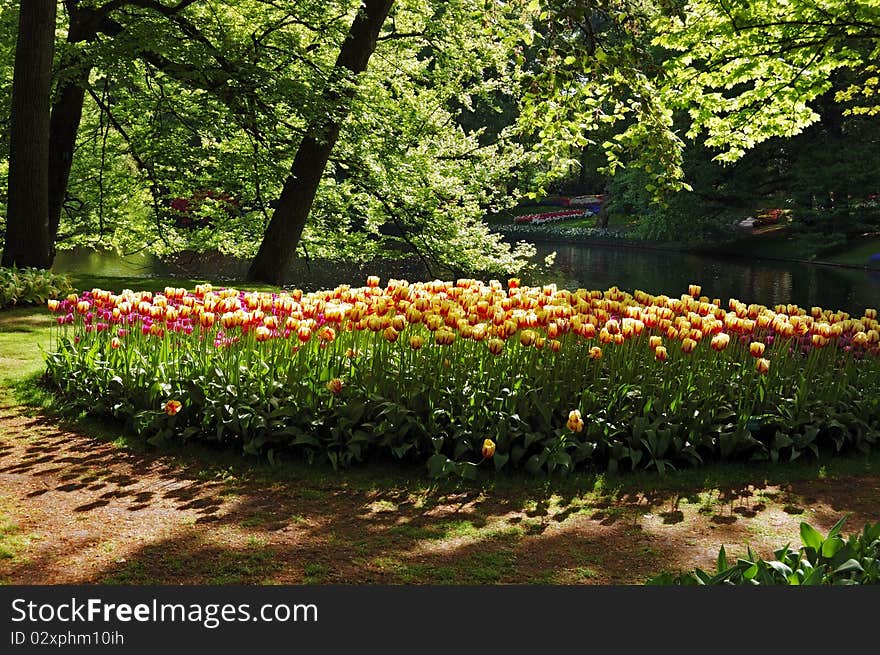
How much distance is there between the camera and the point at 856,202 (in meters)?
35.1

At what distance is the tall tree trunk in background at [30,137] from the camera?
1088cm

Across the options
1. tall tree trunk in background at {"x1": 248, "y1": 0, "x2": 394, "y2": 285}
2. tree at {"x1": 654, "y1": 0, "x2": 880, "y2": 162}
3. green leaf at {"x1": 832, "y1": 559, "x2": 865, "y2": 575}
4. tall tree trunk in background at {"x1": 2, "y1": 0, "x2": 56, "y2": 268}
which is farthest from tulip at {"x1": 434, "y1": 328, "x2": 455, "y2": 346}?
tall tree trunk in background at {"x1": 2, "y1": 0, "x2": 56, "y2": 268}

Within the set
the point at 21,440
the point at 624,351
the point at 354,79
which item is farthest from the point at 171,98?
the point at 624,351

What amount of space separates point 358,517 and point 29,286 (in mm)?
7368

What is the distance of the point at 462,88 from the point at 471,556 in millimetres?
13958

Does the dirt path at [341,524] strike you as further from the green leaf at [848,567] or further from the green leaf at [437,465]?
the green leaf at [848,567]

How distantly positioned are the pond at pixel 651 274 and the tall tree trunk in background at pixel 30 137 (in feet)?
36.1

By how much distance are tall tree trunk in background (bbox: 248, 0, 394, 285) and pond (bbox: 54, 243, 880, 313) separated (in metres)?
9.08

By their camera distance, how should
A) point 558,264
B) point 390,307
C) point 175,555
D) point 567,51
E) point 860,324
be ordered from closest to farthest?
1. point 175,555
2. point 567,51
3. point 390,307
4. point 860,324
5. point 558,264

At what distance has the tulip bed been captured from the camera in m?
5.91

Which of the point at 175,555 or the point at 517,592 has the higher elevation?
the point at 517,592

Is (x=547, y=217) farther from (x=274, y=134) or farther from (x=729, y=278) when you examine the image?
(x=274, y=134)

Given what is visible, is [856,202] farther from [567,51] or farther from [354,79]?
[567,51]

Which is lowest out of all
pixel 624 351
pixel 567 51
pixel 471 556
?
pixel 471 556
